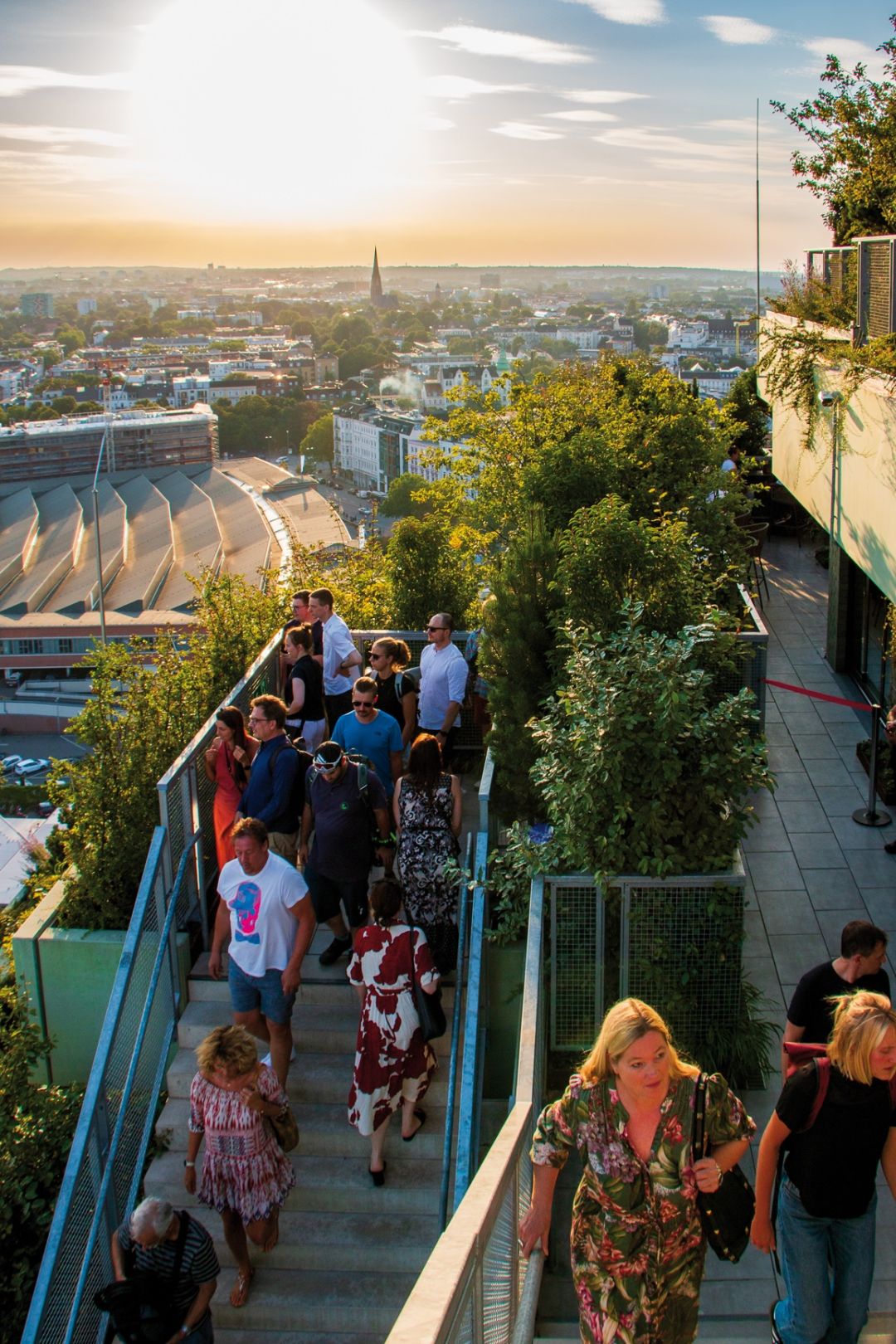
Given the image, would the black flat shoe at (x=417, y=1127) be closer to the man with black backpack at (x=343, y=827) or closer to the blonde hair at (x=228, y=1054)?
the man with black backpack at (x=343, y=827)

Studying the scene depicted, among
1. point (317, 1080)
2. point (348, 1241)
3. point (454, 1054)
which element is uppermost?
point (454, 1054)

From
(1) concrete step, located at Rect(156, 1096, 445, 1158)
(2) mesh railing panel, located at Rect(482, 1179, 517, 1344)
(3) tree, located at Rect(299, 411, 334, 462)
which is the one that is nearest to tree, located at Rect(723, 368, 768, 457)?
(1) concrete step, located at Rect(156, 1096, 445, 1158)

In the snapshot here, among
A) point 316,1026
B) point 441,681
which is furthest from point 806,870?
point 316,1026

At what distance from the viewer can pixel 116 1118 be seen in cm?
565

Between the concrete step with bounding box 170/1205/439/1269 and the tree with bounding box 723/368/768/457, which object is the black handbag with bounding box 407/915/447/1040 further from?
the tree with bounding box 723/368/768/457

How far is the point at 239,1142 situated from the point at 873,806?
16.9 feet

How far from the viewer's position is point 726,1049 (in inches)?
210

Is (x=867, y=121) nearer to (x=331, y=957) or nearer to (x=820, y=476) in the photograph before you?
(x=820, y=476)

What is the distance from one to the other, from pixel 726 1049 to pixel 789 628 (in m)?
8.59

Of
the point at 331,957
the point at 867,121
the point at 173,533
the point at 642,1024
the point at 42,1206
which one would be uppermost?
the point at 867,121

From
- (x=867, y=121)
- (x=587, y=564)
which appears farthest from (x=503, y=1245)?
(x=867, y=121)

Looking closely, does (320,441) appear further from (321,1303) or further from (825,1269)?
(825,1269)

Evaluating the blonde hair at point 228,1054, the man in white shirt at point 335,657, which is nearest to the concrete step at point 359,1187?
the blonde hair at point 228,1054

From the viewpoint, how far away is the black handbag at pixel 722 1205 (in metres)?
3.07
